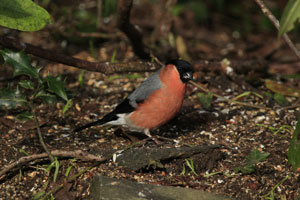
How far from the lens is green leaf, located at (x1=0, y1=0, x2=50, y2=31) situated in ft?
8.73

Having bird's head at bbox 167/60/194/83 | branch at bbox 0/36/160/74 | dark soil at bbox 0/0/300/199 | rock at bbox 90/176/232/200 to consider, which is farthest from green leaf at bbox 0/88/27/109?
bird's head at bbox 167/60/194/83

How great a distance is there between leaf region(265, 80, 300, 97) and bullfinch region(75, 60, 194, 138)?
1.36 meters

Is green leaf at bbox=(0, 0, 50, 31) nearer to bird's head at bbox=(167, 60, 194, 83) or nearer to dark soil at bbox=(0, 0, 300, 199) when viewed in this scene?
dark soil at bbox=(0, 0, 300, 199)

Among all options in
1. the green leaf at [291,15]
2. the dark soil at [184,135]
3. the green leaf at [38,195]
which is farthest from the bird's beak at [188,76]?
the green leaf at [291,15]

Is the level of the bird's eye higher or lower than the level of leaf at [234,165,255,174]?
higher

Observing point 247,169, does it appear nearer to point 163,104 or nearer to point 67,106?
point 163,104

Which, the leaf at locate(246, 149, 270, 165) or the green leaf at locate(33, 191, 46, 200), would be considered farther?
the leaf at locate(246, 149, 270, 165)

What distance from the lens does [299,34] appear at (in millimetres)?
6180

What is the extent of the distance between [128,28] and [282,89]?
1.65 metres

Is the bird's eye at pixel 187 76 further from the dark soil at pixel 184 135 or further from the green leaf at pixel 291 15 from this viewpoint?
the green leaf at pixel 291 15

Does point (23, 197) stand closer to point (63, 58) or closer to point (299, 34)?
point (63, 58)

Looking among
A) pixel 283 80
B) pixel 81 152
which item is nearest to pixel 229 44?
pixel 283 80

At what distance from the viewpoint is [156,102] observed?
10.9 ft

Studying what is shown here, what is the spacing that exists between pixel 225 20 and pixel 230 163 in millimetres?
3992
